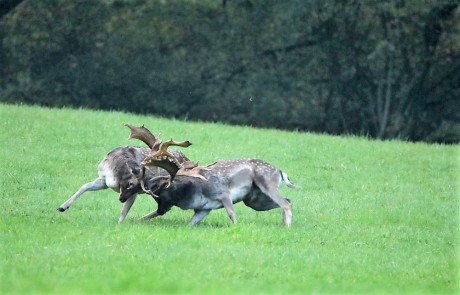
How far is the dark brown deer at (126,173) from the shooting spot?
13.5 metres

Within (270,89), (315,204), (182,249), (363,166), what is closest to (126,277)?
(182,249)

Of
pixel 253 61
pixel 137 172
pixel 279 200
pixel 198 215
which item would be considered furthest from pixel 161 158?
pixel 253 61

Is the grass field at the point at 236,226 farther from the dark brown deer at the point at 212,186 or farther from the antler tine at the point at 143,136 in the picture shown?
the antler tine at the point at 143,136

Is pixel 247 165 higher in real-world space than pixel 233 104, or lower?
higher

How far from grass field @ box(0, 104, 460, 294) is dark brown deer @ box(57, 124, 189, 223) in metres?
0.29

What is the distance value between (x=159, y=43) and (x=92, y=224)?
14.7 meters

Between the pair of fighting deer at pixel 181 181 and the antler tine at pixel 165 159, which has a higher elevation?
the antler tine at pixel 165 159

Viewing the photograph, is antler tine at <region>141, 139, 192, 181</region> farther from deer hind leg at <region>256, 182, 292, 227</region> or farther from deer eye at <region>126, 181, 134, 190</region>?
deer hind leg at <region>256, 182, 292, 227</region>

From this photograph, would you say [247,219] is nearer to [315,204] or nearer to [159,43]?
[315,204]

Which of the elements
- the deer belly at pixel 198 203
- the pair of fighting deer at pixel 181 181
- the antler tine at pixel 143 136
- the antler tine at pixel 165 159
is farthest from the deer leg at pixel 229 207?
the antler tine at pixel 143 136

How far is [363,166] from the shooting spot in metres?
19.1

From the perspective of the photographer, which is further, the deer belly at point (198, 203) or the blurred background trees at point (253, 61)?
the blurred background trees at point (253, 61)

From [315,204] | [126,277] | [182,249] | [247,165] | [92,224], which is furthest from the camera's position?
[315,204]

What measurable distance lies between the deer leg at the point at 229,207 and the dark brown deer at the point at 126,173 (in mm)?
802
